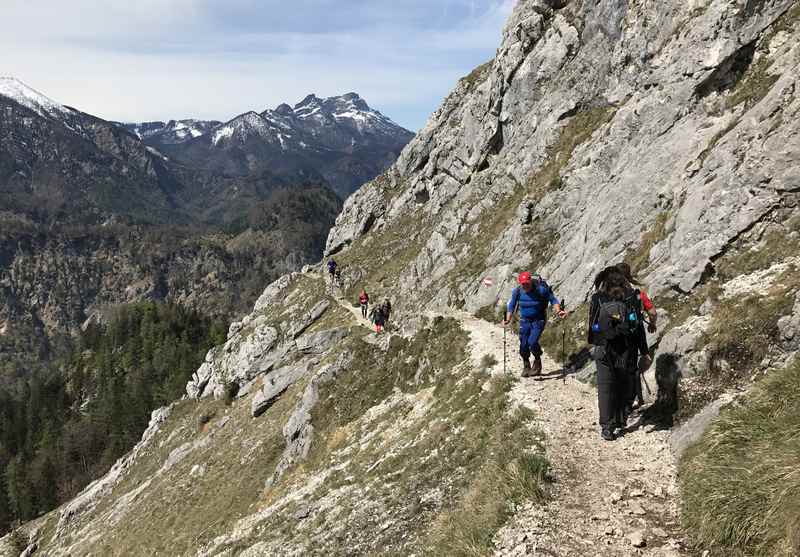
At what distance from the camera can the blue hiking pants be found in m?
15.6

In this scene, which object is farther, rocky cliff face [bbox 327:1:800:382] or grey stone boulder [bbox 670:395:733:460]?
rocky cliff face [bbox 327:1:800:382]

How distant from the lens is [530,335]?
15883 mm

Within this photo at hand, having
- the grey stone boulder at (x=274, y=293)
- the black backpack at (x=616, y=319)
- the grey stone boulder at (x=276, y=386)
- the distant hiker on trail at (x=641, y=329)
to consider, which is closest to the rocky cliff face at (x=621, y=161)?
the distant hiker on trail at (x=641, y=329)

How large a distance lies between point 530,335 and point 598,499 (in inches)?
298

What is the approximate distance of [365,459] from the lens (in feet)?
61.8

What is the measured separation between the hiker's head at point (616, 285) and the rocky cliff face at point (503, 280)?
2.68 m

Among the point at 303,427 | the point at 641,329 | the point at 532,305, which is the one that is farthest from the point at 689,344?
the point at 303,427

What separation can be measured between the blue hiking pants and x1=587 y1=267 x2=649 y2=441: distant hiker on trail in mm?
4601

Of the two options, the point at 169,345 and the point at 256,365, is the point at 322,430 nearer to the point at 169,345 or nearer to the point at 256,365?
the point at 256,365

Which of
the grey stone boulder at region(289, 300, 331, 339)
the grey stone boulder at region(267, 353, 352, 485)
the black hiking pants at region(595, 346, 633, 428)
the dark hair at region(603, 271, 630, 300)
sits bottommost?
the grey stone boulder at region(267, 353, 352, 485)

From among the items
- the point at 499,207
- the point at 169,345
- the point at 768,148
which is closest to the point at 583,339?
the point at 768,148

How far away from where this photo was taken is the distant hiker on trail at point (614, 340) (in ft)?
33.8

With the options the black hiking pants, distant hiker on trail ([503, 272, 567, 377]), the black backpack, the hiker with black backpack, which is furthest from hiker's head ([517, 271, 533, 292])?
the hiker with black backpack

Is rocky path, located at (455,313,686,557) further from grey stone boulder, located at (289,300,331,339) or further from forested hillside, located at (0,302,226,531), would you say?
forested hillside, located at (0,302,226,531)
